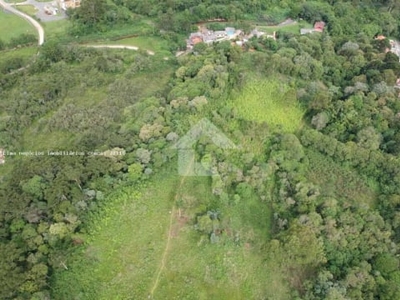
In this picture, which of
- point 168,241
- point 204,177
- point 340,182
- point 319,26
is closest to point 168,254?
point 168,241

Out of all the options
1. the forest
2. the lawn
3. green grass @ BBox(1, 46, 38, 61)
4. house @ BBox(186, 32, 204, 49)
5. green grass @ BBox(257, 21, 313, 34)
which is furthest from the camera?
green grass @ BBox(257, 21, 313, 34)

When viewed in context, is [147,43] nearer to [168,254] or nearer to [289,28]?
[289,28]

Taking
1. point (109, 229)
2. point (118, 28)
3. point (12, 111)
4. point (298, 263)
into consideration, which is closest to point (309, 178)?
point (298, 263)

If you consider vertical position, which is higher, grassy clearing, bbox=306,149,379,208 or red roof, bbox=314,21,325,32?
red roof, bbox=314,21,325,32

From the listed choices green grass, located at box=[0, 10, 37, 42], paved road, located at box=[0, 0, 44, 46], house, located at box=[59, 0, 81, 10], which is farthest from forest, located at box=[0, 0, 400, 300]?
house, located at box=[59, 0, 81, 10]

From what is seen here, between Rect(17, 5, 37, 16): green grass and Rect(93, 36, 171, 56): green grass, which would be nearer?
Rect(93, 36, 171, 56): green grass

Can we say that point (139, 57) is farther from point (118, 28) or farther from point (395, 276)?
point (395, 276)

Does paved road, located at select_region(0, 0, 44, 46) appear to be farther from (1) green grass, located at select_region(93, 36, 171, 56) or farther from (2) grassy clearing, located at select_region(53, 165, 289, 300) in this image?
(2) grassy clearing, located at select_region(53, 165, 289, 300)
